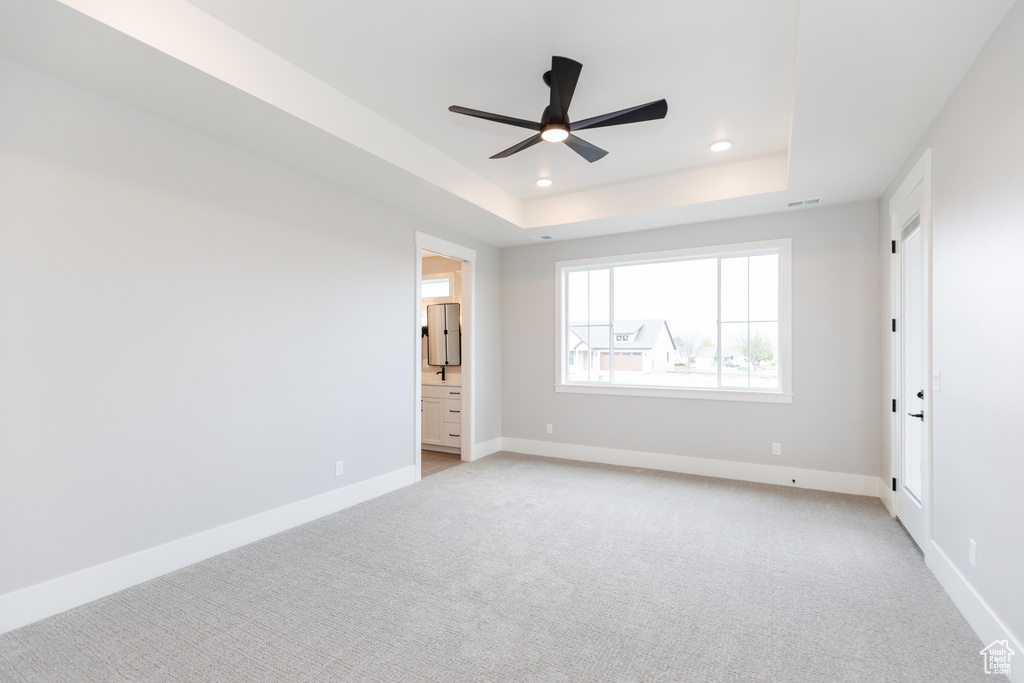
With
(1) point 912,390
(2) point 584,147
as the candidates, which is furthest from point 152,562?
(1) point 912,390

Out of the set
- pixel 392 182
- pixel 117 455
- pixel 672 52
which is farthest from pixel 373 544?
pixel 672 52

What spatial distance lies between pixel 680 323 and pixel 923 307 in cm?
238

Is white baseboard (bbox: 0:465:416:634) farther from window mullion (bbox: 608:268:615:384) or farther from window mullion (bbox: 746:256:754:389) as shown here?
window mullion (bbox: 746:256:754:389)

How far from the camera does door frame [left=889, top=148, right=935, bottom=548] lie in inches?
112

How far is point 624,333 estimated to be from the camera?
560 cm

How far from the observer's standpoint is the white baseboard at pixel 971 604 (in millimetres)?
1857

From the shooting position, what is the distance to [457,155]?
4.05 metres

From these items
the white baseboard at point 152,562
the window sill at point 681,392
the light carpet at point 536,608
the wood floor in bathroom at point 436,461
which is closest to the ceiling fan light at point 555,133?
the light carpet at point 536,608

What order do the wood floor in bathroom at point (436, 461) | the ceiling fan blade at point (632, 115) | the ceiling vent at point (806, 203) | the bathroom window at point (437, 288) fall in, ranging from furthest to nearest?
the bathroom window at point (437, 288)
the wood floor in bathroom at point (436, 461)
the ceiling vent at point (806, 203)
the ceiling fan blade at point (632, 115)

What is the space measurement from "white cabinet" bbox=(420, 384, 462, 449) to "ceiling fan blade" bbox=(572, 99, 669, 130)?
380 cm

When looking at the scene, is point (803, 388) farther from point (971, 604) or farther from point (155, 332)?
point (155, 332)

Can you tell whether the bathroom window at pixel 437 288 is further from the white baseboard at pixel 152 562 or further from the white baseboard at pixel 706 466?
the white baseboard at pixel 152 562

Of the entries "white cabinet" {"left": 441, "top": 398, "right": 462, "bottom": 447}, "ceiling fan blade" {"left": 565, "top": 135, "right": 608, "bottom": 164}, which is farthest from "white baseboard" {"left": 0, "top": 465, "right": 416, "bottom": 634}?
"ceiling fan blade" {"left": 565, "top": 135, "right": 608, "bottom": 164}

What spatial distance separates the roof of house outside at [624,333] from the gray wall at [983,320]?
2.76 meters
